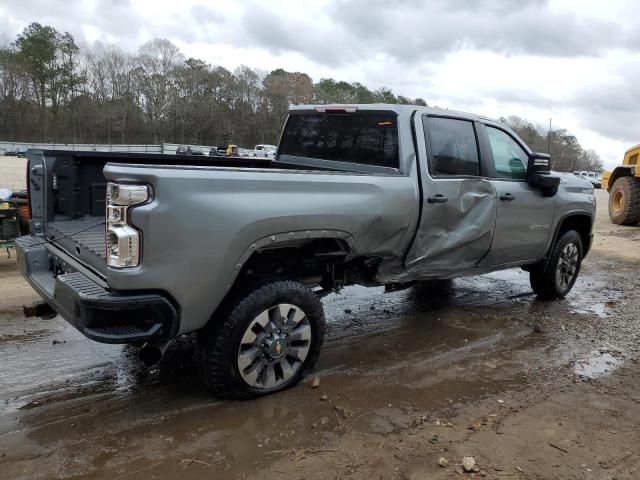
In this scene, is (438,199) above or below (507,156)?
below

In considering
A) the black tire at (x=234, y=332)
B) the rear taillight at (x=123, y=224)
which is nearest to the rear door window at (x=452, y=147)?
the black tire at (x=234, y=332)

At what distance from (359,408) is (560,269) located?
→ 3.68 m

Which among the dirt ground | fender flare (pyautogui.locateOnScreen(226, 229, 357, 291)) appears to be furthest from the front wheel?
fender flare (pyautogui.locateOnScreen(226, 229, 357, 291))

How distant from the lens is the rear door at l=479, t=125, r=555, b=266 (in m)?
4.96

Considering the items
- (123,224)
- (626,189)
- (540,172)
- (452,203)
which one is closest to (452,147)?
(452,203)

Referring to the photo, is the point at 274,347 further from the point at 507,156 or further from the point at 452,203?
the point at 507,156

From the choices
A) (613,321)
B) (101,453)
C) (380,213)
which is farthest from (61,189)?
(613,321)

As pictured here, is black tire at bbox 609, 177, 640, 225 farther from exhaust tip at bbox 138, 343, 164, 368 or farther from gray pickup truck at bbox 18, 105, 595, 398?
exhaust tip at bbox 138, 343, 164, 368

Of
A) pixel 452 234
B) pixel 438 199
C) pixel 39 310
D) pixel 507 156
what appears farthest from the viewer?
pixel 507 156

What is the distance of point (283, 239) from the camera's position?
10.9 feet

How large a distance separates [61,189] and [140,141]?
250 ft

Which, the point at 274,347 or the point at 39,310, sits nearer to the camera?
the point at 274,347

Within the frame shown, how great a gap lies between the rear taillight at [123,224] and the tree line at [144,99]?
67923 millimetres

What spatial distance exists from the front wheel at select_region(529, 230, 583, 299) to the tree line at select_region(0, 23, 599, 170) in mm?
64175
